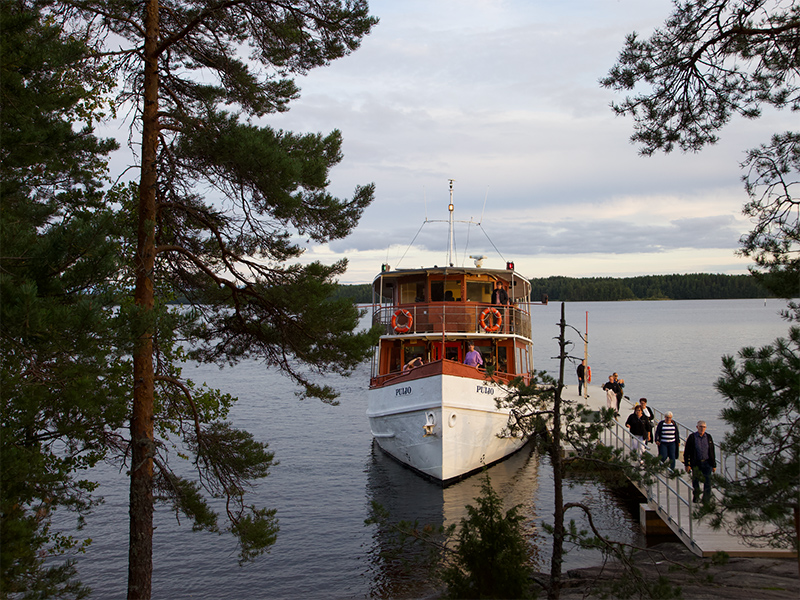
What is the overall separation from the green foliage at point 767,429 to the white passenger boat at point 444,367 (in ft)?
33.6

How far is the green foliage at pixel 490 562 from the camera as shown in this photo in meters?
6.75

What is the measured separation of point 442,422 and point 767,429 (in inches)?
457

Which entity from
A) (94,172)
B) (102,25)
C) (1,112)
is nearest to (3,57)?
(1,112)

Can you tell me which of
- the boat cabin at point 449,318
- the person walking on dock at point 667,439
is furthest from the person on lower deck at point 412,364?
the person walking on dock at point 667,439

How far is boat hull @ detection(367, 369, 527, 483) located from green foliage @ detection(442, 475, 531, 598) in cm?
906

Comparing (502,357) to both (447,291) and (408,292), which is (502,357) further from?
(408,292)

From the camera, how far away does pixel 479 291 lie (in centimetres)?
2030

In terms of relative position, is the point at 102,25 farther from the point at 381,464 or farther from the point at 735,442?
the point at 381,464

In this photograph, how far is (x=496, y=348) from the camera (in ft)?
65.6

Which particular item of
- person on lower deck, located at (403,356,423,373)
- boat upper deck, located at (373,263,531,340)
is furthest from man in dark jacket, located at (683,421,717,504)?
person on lower deck, located at (403,356,423,373)

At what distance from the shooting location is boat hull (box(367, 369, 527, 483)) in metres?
16.7

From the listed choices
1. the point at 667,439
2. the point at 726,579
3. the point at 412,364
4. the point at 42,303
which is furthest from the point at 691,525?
the point at 42,303

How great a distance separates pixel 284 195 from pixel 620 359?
180 feet

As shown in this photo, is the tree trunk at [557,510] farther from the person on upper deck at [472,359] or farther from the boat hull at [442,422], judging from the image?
the person on upper deck at [472,359]
